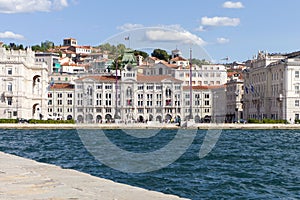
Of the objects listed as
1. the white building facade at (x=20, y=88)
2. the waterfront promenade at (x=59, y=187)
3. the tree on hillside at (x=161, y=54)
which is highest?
the tree on hillside at (x=161, y=54)

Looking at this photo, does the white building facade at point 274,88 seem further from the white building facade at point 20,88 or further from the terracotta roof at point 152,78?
the white building facade at point 20,88

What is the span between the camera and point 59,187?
456 inches

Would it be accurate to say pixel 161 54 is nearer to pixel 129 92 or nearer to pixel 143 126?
pixel 129 92

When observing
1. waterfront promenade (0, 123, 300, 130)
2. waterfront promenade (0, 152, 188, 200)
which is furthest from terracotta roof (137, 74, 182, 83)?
waterfront promenade (0, 152, 188, 200)

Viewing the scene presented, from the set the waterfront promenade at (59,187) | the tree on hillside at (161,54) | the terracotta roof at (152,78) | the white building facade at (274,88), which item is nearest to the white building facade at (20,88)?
the terracotta roof at (152,78)

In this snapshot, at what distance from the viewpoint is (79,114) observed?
130 m

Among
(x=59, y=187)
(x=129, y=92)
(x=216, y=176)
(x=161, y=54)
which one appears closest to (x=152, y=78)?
(x=129, y=92)

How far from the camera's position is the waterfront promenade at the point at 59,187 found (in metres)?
10.5

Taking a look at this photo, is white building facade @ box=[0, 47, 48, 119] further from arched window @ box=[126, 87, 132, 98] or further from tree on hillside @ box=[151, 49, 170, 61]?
tree on hillside @ box=[151, 49, 170, 61]

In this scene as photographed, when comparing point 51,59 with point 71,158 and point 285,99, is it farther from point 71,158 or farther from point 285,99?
point 71,158

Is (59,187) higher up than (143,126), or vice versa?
(59,187)

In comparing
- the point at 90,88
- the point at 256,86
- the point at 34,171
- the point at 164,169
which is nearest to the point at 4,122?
the point at 90,88

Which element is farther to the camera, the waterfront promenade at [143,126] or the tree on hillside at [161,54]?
the tree on hillside at [161,54]

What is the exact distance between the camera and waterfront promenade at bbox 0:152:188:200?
10.5 meters
